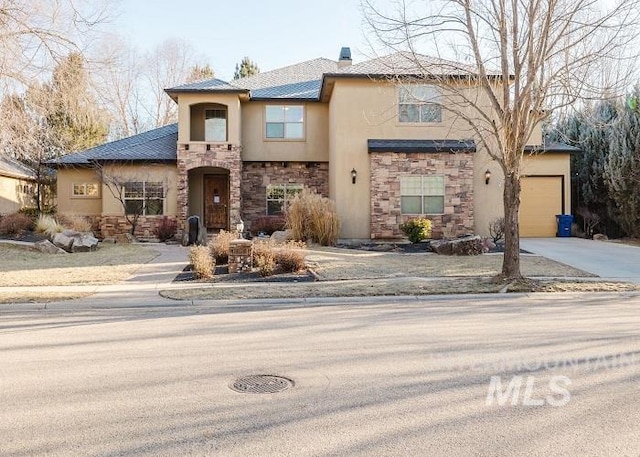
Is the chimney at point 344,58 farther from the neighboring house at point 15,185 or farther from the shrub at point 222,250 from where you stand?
the neighboring house at point 15,185

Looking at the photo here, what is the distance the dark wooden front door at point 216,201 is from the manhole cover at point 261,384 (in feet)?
68.3

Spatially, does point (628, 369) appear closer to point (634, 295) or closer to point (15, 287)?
point (634, 295)

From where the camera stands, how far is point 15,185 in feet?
105

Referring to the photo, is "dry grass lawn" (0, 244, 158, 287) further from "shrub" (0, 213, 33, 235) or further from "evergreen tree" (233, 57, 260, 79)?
"evergreen tree" (233, 57, 260, 79)

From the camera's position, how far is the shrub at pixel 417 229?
19781 mm

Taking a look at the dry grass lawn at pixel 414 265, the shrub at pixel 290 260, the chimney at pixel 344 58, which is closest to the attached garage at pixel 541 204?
the dry grass lawn at pixel 414 265

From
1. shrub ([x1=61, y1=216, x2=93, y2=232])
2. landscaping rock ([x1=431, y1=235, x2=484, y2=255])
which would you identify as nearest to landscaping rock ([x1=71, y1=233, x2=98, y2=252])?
shrub ([x1=61, y1=216, x2=93, y2=232])

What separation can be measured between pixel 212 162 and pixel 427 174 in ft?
29.8

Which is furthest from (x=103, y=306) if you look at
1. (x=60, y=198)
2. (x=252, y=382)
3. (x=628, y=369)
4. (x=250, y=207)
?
(x=60, y=198)

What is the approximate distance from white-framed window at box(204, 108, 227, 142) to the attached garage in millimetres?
13659

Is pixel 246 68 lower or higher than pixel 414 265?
higher

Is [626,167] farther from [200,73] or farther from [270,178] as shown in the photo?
[200,73]

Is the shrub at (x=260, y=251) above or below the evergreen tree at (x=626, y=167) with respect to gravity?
below

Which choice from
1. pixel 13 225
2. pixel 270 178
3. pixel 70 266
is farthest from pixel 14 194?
pixel 70 266
